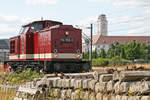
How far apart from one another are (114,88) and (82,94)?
106cm

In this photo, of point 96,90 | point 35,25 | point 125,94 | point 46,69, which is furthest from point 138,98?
point 35,25

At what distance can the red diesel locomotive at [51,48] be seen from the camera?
46.5 feet

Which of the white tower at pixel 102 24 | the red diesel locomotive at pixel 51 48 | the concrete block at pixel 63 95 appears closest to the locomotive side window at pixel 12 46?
the red diesel locomotive at pixel 51 48

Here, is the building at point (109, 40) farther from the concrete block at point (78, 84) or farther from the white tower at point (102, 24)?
the concrete block at point (78, 84)

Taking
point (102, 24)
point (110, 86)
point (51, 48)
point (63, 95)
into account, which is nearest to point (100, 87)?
point (110, 86)

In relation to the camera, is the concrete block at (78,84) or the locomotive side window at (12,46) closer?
the concrete block at (78,84)

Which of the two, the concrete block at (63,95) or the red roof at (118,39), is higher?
the red roof at (118,39)

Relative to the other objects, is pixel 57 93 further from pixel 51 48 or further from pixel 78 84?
pixel 51 48

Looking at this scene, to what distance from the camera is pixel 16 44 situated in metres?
17.5

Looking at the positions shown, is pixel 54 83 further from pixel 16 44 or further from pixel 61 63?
pixel 16 44

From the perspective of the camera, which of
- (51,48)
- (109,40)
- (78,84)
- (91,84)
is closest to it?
(91,84)

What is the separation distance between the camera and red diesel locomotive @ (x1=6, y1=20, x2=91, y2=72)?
14172 millimetres

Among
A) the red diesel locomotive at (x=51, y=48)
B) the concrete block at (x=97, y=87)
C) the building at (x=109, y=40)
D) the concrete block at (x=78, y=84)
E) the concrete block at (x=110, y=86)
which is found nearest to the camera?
the concrete block at (x=110, y=86)

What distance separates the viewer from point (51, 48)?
1436cm
